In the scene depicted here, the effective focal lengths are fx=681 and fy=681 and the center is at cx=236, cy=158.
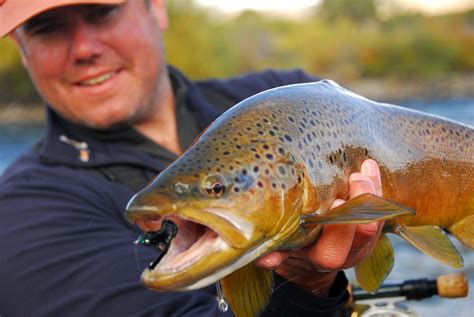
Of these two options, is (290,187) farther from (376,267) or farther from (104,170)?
(104,170)

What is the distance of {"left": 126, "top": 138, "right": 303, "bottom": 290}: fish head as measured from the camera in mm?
1559

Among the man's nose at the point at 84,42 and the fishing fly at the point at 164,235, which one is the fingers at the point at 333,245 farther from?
the man's nose at the point at 84,42

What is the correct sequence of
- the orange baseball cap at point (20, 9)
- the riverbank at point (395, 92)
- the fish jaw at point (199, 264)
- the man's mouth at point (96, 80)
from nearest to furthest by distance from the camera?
1. the fish jaw at point (199, 264)
2. the orange baseball cap at point (20, 9)
3. the man's mouth at point (96, 80)
4. the riverbank at point (395, 92)

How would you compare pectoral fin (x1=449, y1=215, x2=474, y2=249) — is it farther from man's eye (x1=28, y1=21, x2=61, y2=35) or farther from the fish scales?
man's eye (x1=28, y1=21, x2=61, y2=35)

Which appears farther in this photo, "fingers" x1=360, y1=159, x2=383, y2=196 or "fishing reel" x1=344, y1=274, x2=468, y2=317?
"fishing reel" x1=344, y1=274, x2=468, y2=317

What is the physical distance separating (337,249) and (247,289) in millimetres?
280

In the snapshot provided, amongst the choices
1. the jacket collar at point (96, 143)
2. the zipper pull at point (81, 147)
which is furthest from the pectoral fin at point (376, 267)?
the zipper pull at point (81, 147)

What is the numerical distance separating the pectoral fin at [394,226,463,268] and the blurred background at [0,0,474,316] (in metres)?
27.2

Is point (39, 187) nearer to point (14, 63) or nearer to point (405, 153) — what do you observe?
point (405, 153)

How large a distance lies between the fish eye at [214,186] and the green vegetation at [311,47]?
135 ft

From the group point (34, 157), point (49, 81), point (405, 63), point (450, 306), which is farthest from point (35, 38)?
point (405, 63)

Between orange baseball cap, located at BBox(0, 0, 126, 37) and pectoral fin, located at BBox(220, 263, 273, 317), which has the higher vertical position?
orange baseball cap, located at BBox(0, 0, 126, 37)

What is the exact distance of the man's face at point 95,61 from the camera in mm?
3117

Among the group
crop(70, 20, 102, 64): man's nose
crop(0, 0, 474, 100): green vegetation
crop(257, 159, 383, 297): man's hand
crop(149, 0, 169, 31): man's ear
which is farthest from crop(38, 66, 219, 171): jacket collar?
crop(0, 0, 474, 100): green vegetation
